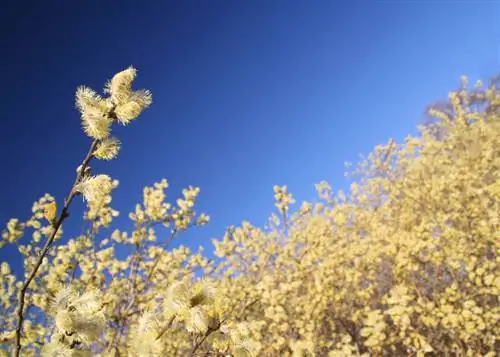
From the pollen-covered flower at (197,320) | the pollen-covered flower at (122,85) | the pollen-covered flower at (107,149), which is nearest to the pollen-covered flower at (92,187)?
the pollen-covered flower at (107,149)

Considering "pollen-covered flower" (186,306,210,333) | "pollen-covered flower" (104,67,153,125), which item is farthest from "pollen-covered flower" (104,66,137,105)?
"pollen-covered flower" (186,306,210,333)

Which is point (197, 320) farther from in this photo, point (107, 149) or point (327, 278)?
point (327, 278)

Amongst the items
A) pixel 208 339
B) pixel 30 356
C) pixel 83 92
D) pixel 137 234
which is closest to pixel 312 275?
pixel 137 234

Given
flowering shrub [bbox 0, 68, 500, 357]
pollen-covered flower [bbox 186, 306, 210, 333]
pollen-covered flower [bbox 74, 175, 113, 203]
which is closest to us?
pollen-covered flower [bbox 74, 175, 113, 203]

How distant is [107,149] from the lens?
1776mm

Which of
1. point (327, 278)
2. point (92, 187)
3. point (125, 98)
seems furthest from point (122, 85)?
point (327, 278)

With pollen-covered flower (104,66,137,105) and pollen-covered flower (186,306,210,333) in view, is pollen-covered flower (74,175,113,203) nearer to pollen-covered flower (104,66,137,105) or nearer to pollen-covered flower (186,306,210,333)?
pollen-covered flower (104,66,137,105)

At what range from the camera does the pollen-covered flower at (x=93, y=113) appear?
1.77 m

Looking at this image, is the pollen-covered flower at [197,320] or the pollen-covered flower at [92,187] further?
the pollen-covered flower at [197,320]

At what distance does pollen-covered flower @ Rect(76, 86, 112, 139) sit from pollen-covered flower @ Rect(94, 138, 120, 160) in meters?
0.03

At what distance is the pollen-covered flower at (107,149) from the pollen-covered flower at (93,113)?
1.2 inches

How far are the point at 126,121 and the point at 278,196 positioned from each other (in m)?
5.49

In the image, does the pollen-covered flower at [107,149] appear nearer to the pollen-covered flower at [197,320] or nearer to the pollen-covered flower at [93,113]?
the pollen-covered flower at [93,113]

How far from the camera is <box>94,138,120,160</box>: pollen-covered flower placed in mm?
1764
